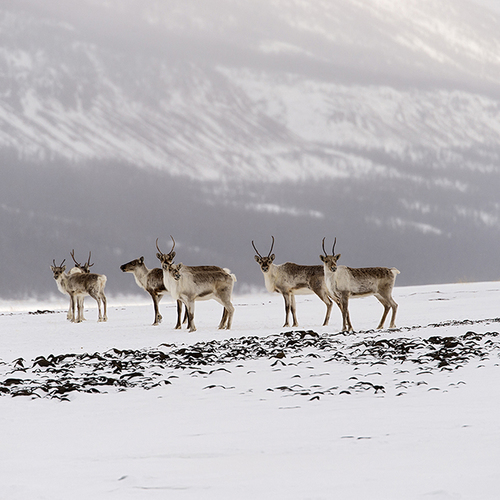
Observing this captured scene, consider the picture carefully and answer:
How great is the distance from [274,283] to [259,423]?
45.1 feet

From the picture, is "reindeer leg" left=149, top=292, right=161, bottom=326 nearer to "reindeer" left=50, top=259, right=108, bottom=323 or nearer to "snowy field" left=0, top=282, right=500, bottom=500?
"reindeer" left=50, top=259, right=108, bottom=323

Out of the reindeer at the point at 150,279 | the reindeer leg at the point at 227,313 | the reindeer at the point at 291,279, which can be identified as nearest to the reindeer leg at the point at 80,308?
the reindeer at the point at 150,279

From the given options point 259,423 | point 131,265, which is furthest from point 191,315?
point 259,423

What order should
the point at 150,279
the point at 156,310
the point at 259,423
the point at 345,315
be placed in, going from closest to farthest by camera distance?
1. the point at 259,423
2. the point at 345,315
3. the point at 156,310
4. the point at 150,279

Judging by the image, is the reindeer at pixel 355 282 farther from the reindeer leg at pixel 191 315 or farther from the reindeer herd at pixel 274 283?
the reindeer leg at pixel 191 315

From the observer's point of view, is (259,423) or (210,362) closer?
(259,423)

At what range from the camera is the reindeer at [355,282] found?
55.7ft

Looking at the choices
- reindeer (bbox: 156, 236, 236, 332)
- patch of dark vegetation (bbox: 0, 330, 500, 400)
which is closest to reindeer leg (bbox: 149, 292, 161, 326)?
reindeer (bbox: 156, 236, 236, 332)

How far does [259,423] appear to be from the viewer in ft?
18.8

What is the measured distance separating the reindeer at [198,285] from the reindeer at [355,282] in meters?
2.95

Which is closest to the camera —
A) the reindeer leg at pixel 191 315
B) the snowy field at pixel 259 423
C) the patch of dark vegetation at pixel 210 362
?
the snowy field at pixel 259 423

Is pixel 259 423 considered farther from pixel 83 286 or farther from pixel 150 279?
pixel 83 286

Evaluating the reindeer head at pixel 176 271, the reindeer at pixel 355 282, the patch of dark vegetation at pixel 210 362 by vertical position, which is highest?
the reindeer head at pixel 176 271

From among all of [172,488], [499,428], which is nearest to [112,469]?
[172,488]
